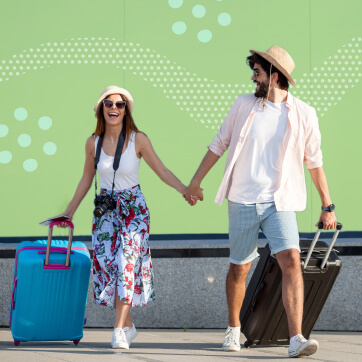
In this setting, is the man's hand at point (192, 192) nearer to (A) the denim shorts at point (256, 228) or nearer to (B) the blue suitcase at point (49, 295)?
(A) the denim shorts at point (256, 228)

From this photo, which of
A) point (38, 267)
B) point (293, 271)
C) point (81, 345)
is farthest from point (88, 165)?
point (293, 271)

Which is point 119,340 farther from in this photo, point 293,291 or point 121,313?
point 293,291

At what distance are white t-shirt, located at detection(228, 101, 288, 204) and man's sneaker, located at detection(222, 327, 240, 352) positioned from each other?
880mm

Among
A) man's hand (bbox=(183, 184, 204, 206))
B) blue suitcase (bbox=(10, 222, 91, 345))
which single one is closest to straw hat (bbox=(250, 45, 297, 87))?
man's hand (bbox=(183, 184, 204, 206))

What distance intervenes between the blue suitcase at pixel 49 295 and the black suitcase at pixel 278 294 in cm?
118

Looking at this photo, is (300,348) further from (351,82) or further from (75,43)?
(75,43)

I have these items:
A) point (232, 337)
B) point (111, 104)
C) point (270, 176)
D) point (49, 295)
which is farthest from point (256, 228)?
point (49, 295)

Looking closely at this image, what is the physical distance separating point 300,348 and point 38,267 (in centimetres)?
188

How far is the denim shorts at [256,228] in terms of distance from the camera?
19.2 feet

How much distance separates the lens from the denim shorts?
230 inches

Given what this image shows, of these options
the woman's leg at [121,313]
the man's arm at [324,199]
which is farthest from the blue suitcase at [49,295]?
the man's arm at [324,199]

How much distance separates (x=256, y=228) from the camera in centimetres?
602

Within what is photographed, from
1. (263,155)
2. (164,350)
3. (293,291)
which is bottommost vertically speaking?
(164,350)

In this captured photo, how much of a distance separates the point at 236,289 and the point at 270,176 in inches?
31.5
